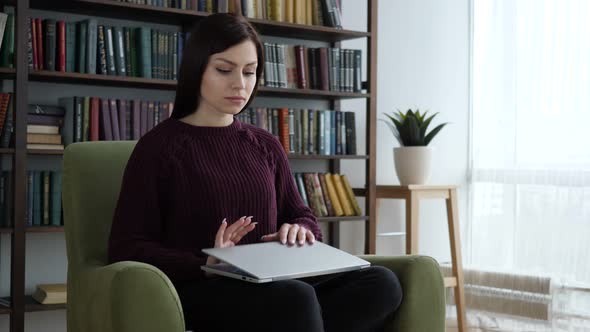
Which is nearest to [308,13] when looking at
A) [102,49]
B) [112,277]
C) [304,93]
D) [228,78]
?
[304,93]

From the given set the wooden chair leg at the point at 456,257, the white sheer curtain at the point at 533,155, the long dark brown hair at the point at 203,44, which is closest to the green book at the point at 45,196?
the long dark brown hair at the point at 203,44

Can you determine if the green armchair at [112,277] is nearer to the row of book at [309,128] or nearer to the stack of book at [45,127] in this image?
the stack of book at [45,127]

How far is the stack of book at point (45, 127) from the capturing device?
3092 mm

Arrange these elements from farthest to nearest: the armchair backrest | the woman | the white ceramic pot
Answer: the white ceramic pot < the armchair backrest < the woman

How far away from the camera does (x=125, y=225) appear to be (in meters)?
1.94

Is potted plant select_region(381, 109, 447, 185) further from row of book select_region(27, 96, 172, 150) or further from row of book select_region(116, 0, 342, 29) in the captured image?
row of book select_region(27, 96, 172, 150)

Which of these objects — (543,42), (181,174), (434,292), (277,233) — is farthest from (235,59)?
(543,42)

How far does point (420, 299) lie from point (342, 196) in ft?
6.18

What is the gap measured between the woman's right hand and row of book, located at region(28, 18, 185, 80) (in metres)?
1.48

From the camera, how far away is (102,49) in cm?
320

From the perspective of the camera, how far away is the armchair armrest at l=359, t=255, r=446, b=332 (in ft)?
6.38

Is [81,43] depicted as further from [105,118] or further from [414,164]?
[414,164]

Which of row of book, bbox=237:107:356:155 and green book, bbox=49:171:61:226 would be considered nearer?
green book, bbox=49:171:61:226

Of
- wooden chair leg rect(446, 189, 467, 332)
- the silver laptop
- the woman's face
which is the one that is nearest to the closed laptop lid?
the silver laptop
